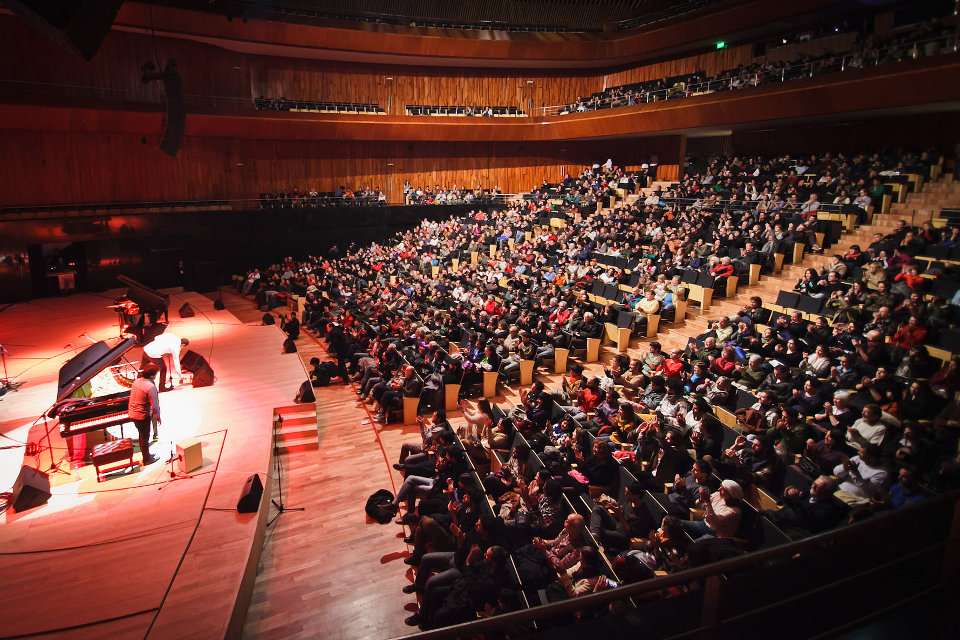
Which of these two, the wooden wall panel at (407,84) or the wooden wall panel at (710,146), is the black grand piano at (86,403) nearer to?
the wooden wall panel at (407,84)

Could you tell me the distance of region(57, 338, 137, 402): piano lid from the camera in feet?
15.9

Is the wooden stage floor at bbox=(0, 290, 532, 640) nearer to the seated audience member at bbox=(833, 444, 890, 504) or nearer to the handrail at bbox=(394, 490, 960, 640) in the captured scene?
the handrail at bbox=(394, 490, 960, 640)

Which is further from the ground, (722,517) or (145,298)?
(145,298)

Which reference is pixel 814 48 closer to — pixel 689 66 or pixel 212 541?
pixel 689 66

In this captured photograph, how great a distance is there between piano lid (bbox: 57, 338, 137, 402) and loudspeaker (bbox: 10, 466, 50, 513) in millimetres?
632

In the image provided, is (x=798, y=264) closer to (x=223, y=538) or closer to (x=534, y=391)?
(x=534, y=391)

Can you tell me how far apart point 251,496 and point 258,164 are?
47.3ft

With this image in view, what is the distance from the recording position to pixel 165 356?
7016 mm

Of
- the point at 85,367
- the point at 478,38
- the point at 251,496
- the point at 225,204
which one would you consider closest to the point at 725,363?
the point at 251,496

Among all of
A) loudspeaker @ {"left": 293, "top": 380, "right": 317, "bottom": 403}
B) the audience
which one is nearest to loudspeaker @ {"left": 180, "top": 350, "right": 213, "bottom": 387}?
loudspeaker @ {"left": 293, "top": 380, "right": 317, "bottom": 403}

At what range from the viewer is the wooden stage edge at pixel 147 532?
343 centimetres

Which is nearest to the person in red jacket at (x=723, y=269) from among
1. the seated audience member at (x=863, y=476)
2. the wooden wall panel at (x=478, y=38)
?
the seated audience member at (x=863, y=476)

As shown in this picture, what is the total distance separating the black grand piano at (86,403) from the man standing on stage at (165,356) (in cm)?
149

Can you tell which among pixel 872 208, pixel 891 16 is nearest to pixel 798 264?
pixel 872 208
